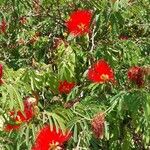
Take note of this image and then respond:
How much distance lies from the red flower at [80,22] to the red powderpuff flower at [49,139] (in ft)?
2.69

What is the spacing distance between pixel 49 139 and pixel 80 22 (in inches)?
36.2

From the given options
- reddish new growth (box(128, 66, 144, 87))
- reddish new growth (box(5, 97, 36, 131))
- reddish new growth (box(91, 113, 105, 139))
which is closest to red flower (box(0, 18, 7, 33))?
reddish new growth (box(5, 97, 36, 131))

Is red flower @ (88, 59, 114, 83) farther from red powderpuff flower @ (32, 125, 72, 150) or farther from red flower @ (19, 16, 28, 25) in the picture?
red flower @ (19, 16, 28, 25)

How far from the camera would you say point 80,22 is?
2766 mm

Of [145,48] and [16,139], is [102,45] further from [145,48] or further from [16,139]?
[16,139]

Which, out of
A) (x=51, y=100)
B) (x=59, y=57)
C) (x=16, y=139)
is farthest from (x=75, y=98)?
(x=16, y=139)

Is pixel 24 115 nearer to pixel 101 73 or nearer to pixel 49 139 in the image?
pixel 49 139

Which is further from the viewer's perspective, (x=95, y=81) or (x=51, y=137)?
(x=95, y=81)

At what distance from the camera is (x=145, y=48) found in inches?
122

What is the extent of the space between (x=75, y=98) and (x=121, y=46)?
462 mm

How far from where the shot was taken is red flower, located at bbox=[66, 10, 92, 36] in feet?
9.13

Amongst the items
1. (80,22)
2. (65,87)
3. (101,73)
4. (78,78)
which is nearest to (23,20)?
(78,78)

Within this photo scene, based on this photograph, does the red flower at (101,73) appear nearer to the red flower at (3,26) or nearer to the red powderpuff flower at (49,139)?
the red powderpuff flower at (49,139)

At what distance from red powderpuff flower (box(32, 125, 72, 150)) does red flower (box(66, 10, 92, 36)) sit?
0.82 meters
